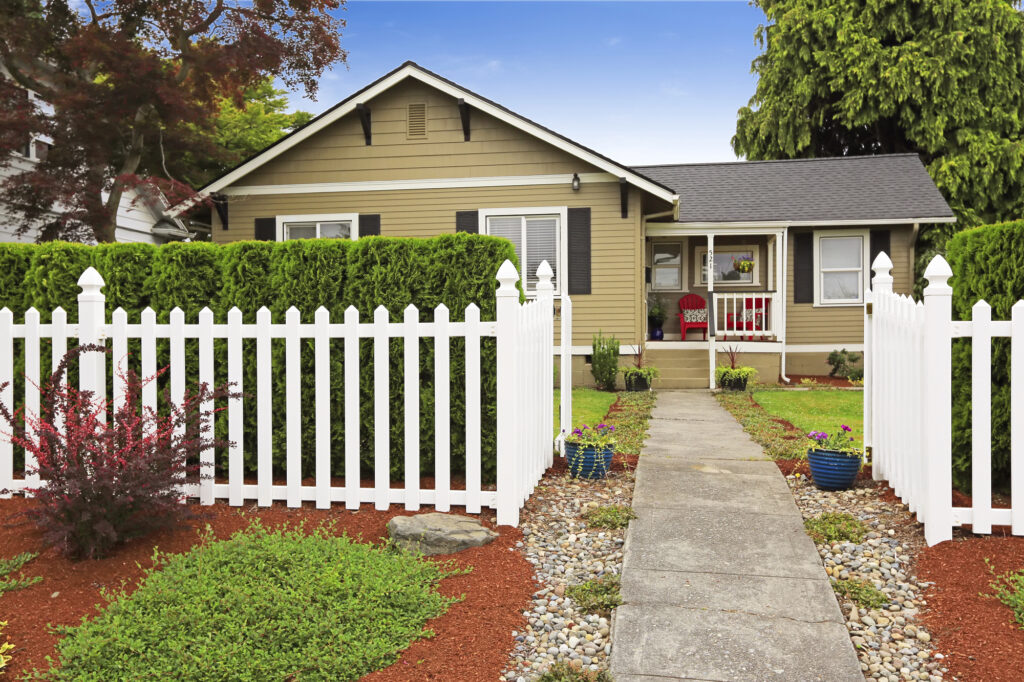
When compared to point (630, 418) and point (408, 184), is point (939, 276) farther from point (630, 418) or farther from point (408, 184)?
point (408, 184)

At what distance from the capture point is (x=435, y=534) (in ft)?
12.2

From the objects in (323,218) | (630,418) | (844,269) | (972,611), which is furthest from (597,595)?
(844,269)

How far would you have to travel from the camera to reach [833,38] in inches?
874

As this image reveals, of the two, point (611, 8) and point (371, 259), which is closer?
point (371, 259)

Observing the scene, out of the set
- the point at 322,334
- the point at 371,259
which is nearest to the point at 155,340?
the point at 322,334

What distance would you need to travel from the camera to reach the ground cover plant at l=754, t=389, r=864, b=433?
838cm

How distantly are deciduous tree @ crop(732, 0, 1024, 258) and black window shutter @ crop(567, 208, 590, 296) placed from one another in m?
13.5

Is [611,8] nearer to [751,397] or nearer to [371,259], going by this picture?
[751,397]

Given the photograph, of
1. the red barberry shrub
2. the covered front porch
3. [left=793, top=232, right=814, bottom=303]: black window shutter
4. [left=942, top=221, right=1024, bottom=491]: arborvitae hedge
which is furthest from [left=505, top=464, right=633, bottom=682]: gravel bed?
[left=793, top=232, right=814, bottom=303]: black window shutter

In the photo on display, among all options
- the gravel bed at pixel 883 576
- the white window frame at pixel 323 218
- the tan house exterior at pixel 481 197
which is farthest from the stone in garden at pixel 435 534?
the white window frame at pixel 323 218

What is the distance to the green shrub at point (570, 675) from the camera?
2541 mm

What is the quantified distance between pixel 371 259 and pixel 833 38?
22469mm

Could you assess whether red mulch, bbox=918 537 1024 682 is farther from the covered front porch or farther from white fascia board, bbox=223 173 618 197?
white fascia board, bbox=223 173 618 197

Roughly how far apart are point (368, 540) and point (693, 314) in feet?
39.1
